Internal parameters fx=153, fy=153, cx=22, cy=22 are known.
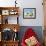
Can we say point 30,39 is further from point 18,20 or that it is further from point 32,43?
point 18,20

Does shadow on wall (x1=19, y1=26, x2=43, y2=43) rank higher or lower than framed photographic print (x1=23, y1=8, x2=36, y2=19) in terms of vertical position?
lower

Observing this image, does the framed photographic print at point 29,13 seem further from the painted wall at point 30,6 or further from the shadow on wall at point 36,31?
the shadow on wall at point 36,31

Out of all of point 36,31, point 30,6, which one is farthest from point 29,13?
point 36,31

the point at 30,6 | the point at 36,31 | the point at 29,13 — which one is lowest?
the point at 36,31

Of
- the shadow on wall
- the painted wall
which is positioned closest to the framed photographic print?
the painted wall

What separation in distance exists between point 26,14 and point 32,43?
1221 millimetres

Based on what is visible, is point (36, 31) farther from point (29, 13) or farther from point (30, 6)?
point (30, 6)

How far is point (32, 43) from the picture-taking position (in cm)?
538

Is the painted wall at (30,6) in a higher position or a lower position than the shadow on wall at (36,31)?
higher

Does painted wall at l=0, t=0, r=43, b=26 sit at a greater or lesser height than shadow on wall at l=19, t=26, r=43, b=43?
greater

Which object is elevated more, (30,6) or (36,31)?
(30,6)

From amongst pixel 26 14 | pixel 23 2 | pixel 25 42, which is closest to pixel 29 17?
pixel 26 14

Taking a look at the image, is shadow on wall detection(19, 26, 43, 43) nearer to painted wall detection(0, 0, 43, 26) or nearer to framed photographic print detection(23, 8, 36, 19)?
painted wall detection(0, 0, 43, 26)

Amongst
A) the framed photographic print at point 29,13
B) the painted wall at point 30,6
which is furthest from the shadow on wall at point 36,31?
the framed photographic print at point 29,13
